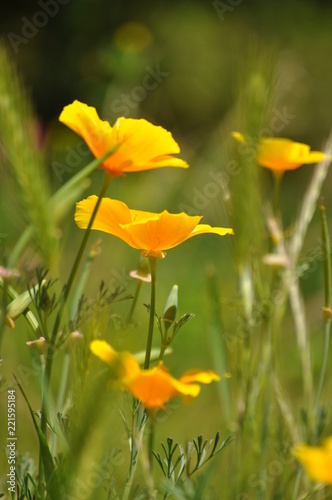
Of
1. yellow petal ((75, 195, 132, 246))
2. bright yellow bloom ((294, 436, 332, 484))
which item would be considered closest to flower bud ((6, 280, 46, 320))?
yellow petal ((75, 195, 132, 246))

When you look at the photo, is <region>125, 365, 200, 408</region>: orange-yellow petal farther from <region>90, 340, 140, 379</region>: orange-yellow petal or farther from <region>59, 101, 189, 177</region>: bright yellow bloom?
<region>59, 101, 189, 177</region>: bright yellow bloom

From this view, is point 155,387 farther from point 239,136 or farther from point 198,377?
point 239,136

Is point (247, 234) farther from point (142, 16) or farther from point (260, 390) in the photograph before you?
point (142, 16)

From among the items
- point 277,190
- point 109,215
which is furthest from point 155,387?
point 277,190

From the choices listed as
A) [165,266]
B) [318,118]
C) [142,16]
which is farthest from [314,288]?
[142,16]

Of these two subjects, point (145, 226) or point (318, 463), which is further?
point (145, 226)
